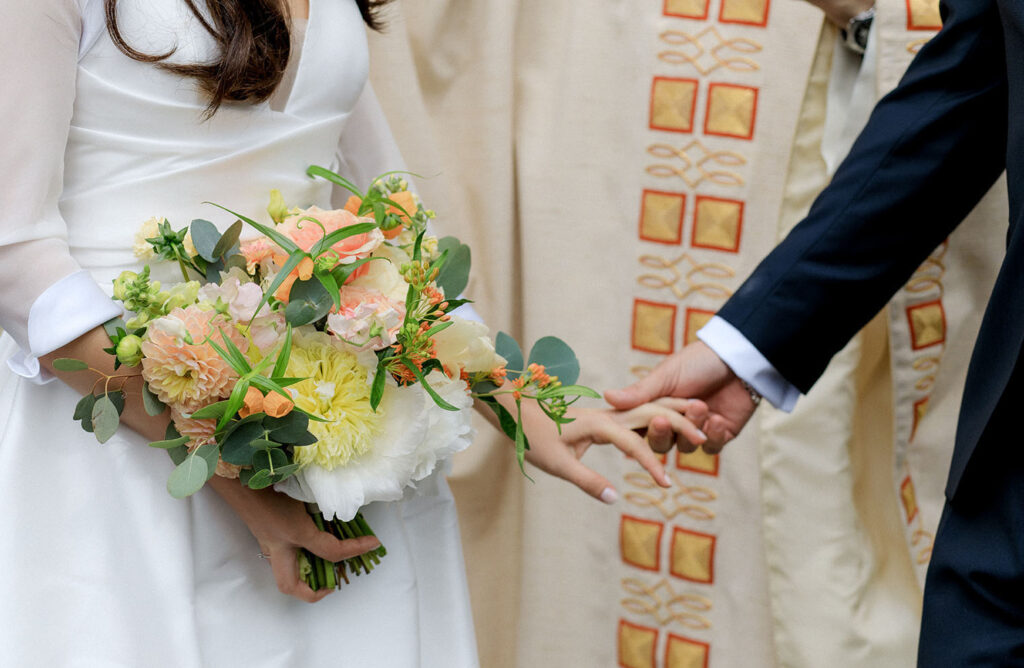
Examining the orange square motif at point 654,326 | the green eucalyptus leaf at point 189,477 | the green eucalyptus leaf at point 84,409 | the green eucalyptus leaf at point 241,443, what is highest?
the green eucalyptus leaf at point 84,409

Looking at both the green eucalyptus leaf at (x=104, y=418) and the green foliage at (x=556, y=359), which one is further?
the green foliage at (x=556, y=359)

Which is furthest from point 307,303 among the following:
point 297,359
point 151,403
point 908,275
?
point 908,275

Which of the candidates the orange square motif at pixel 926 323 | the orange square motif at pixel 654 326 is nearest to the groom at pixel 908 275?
the orange square motif at pixel 926 323

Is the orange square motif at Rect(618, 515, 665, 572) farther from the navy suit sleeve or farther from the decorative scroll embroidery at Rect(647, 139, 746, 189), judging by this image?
the decorative scroll embroidery at Rect(647, 139, 746, 189)

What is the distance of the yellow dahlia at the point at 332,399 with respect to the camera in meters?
0.85

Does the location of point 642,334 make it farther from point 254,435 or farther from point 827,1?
point 254,435

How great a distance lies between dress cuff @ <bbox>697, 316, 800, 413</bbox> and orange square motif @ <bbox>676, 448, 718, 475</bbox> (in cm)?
31

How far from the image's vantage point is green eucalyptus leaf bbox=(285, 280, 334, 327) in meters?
0.84

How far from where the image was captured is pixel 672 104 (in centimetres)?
164

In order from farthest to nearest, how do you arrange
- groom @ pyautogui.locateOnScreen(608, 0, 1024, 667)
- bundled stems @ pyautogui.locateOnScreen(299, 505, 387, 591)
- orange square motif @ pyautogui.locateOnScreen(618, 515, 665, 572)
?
orange square motif @ pyautogui.locateOnScreen(618, 515, 665, 572) < bundled stems @ pyautogui.locateOnScreen(299, 505, 387, 591) < groom @ pyautogui.locateOnScreen(608, 0, 1024, 667)

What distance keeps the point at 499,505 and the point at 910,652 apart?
77 centimetres

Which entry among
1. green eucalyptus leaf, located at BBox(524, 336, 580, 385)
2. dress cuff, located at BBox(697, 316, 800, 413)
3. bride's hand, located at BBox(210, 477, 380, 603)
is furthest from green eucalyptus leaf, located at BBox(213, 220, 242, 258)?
dress cuff, located at BBox(697, 316, 800, 413)

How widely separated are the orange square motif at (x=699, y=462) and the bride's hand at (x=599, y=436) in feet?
1.11

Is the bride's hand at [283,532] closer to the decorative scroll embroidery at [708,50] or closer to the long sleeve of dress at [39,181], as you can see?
the long sleeve of dress at [39,181]
